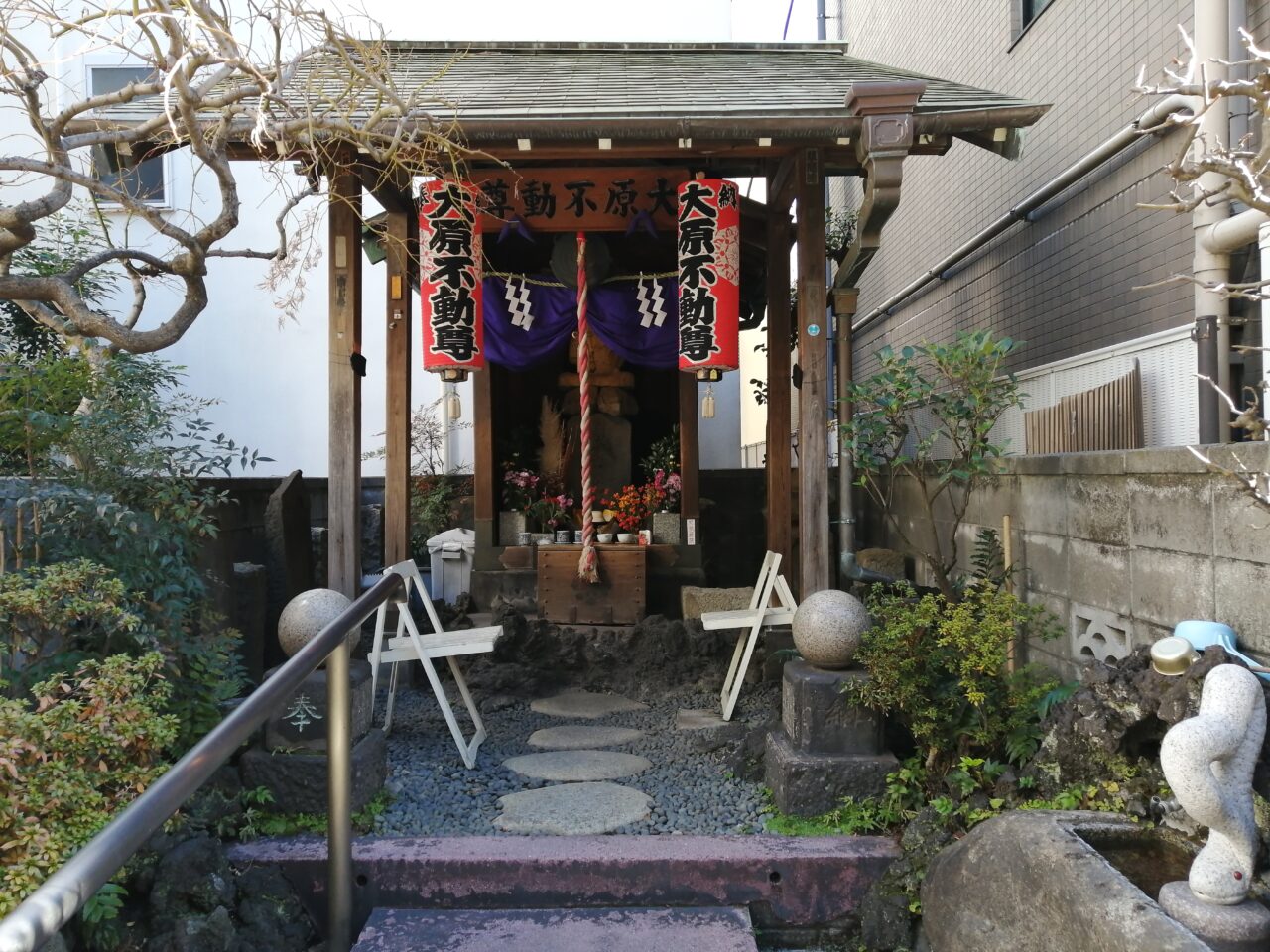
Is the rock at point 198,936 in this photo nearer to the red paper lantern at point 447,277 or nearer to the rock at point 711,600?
the red paper lantern at point 447,277

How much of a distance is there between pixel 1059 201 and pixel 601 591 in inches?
207

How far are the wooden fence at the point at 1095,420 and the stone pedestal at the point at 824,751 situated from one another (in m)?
2.34

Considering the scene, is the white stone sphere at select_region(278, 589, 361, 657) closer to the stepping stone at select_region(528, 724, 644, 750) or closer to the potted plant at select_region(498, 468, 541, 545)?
the stepping stone at select_region(528, 724, 644, 750)

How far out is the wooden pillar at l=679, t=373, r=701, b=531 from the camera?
9.64 meters

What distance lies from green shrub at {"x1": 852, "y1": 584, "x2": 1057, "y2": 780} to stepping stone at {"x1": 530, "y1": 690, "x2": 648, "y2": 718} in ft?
8.96

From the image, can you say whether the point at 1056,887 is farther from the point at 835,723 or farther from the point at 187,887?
the point at 187,887

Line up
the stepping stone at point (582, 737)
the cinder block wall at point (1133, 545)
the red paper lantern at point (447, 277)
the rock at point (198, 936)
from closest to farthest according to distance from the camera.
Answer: the rock at point (198, 936), the cinder block wall at point (1133, 545), the stepping stone at point (582, 737), the red paper lantern at point (447, 277)

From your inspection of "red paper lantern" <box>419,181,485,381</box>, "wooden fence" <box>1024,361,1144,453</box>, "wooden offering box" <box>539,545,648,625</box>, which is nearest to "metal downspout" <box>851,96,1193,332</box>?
"wooden fence" <box>1024,361,1144,453</box>

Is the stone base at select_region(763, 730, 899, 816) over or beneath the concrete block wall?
beneath

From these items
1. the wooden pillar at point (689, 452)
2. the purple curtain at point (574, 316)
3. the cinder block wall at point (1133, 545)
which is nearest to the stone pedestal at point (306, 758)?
the cinder block wall at point (1133, 545)

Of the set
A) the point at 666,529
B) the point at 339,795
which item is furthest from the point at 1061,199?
the point at 339,795

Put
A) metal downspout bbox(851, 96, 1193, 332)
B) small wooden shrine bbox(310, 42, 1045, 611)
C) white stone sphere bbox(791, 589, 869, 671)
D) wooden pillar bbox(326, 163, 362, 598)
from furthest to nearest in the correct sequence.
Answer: wooden pillar bbox(326, 163, 362, 598) → small wooden shrine bbox(310, 42, 1045, 611) → metal downspout bbox(851, 96, 1193, 332) → white stone sphere bbox(791, 589, 869, 671)

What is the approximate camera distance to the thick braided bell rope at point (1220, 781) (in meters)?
2.78

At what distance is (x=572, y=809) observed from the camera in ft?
16.1
